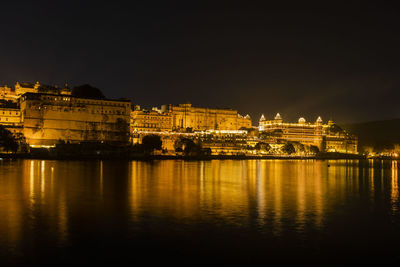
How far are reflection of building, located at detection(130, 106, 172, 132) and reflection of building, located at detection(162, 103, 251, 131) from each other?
272 centimetres

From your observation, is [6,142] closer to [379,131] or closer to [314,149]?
[314,149]

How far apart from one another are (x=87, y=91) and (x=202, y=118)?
107 feet

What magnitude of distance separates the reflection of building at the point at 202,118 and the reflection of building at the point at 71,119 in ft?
61.8

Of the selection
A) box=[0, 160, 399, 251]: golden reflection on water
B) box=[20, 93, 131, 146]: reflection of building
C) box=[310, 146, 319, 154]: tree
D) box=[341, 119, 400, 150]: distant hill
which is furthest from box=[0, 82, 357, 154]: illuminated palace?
box=[341, 119, 400, 150]: distant hill

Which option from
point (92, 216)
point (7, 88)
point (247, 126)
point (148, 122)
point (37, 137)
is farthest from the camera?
point (247, 126)

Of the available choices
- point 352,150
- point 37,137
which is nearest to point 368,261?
point 37,137

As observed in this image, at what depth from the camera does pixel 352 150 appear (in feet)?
410

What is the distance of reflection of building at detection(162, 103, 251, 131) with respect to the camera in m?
104

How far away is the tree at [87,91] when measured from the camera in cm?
8625

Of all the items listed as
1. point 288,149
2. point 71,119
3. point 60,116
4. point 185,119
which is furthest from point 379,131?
point 60,116

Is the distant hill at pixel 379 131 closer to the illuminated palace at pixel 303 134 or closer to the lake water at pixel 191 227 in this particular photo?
the illuminated palace at pixel 303 134

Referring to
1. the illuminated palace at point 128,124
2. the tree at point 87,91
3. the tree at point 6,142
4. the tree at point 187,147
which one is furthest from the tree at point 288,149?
the tree at point 6,142

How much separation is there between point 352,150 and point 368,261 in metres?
122

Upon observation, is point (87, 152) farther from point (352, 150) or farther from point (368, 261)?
point (352, 150)
